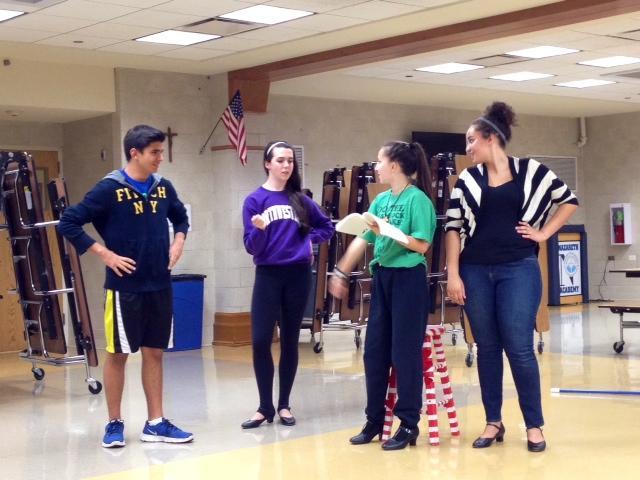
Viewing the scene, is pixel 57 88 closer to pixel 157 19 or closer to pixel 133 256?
pixel 157 19

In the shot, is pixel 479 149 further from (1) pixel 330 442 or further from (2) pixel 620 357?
(2) pixel 620 357

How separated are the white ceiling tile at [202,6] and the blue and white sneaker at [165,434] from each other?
3633 millimetres

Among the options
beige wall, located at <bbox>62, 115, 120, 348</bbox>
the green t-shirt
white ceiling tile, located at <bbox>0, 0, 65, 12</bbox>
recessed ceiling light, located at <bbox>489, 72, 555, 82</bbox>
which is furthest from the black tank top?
recessed ceiling light, located at <bbox>489, 72, 555, 82</bbox>

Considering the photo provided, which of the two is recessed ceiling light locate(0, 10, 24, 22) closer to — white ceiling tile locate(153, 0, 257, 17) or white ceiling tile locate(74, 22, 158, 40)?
white ceiling tile locate(74, 22, 158, 40)

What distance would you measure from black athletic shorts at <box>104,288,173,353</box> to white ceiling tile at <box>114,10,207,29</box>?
343 centimetres

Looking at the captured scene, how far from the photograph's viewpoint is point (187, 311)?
35.1ft

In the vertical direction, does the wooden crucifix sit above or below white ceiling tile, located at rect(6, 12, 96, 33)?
below

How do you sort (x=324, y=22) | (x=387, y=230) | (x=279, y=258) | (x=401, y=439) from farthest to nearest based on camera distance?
(x=324, y=22) < (x=279, y=258) < (x=401, y=439) < (x=387, y=230)

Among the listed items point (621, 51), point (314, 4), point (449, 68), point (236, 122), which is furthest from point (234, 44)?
point (621, 51)

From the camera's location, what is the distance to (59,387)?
26.2ft

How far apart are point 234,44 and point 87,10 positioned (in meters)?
1.87

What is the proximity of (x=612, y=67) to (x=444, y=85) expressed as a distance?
2061 mm

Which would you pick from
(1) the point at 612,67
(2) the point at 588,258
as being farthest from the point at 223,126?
(2) the point at 588,258

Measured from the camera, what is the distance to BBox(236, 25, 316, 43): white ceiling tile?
8805mm
